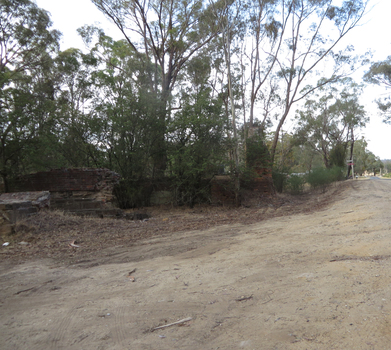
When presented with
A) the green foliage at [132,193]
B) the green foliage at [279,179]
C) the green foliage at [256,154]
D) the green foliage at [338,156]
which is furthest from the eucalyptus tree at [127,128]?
the green foliage at [338,156]

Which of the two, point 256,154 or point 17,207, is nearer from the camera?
point 17,207

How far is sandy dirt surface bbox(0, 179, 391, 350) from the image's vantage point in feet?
8.32

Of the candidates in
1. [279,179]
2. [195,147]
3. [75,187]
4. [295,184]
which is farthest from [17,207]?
[295,184]

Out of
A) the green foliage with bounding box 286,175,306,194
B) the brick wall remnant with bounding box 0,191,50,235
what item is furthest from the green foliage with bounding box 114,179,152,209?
the green foliage with bounding box 286,175,306,194

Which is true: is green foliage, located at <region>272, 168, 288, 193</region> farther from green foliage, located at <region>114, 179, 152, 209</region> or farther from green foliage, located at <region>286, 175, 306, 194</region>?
green foliage, located at <region>114, 179, 152, 209</region>

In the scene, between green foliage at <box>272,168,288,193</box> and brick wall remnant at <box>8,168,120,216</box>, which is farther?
green foliage at <box>272,168,288,193</box>

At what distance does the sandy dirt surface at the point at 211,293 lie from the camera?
2537 millimetres

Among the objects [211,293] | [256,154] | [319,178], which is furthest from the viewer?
[319,178]

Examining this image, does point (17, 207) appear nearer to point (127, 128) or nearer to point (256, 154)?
point (127, 128)

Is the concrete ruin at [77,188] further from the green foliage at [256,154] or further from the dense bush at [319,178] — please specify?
the dense bush at [319,178]

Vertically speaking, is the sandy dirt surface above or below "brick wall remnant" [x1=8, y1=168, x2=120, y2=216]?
below

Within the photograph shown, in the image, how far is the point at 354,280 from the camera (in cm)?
322

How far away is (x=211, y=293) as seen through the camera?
136 inches

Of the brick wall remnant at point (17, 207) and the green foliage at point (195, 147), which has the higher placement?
the green foliage at point (195, 147)
